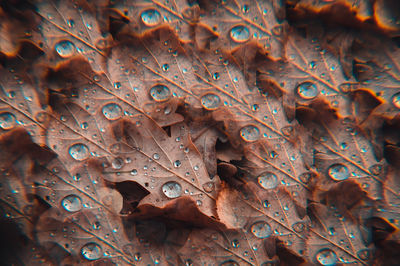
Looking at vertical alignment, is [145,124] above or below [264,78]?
below

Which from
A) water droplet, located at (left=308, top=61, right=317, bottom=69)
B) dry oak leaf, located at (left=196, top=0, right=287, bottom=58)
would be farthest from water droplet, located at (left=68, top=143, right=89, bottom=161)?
water droplet, located at (left=308, top=61, right=317, bottom=69)

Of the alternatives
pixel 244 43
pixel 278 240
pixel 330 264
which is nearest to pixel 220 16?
pixel 244 43

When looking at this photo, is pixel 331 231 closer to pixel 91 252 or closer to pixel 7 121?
pixel 91 252

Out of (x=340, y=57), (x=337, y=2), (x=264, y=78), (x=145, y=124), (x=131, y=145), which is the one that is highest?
(x=337, y=2)

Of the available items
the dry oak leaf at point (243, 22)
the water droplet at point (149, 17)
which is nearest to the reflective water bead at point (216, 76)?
the dry oak leaf at point (243, 22)

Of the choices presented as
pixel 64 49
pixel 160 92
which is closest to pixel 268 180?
pixel 160 92

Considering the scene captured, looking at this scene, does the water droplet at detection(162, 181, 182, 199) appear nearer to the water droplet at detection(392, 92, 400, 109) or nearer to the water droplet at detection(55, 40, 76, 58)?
the water droplet at detection(55, 40, 76, 58)

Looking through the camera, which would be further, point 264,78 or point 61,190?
point 264,78

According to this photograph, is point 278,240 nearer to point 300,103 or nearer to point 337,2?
point 300,103
